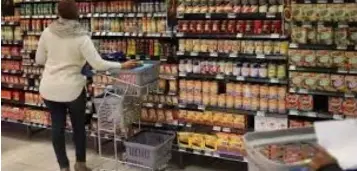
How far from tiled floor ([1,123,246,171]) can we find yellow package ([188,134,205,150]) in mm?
279

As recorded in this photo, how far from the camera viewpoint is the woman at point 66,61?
4414mm

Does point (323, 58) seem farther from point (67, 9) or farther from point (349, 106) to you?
point (67, 9)

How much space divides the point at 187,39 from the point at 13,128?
3.58 m

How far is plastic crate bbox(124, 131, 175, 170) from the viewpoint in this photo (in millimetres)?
4742

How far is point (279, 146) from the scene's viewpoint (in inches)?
84.8

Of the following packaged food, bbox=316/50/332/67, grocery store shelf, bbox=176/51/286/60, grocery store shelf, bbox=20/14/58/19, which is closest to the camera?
packaged food, bbox=316/50/332/67

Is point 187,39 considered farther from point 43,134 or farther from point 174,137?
point 43,134

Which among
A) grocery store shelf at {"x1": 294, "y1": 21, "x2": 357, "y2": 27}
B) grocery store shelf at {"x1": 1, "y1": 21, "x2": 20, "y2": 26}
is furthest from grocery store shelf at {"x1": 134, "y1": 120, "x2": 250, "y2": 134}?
grocery store shelf at {"x1": 1, "y1": 21, "x2": 20, "y2": 26}

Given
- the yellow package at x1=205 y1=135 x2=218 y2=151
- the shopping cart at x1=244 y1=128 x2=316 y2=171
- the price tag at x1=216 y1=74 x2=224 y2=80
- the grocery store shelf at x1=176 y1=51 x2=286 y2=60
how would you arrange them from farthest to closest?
the yellow package at x1=205 y1=135 x2=218 y2=151
the price tag at x1=216 y1=74 x2=224 y2=80
the grocery store shelf at x1=176 y1=51 x2=286 y2=60
the shopping cart at x1=244 y1=128 x2=316 y2=171

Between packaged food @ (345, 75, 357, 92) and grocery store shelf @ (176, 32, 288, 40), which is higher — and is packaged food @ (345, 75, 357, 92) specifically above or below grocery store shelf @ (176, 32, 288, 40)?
below

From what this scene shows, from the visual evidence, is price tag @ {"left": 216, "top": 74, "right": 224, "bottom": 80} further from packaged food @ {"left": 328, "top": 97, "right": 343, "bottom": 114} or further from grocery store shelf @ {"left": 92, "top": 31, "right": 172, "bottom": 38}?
packaged food @ {"left": 328, "top": 97, "right": 343, "bottom": 114}

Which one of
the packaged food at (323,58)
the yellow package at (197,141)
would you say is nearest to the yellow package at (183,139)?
the yellow package at (197,141)

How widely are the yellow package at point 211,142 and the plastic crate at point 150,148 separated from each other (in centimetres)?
37

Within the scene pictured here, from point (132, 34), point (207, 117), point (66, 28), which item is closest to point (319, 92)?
point (207, 117)
